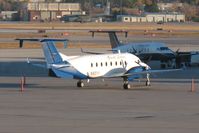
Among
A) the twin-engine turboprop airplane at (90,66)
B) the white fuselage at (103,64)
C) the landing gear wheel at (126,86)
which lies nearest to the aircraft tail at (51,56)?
the twin-engine turboprop airplane at (90,66)

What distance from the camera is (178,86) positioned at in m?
43.6

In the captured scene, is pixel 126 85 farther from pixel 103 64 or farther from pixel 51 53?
pixel 51 53

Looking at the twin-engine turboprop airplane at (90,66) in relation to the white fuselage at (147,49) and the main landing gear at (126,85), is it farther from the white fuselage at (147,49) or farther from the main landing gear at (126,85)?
the white fuselage at (147,49)

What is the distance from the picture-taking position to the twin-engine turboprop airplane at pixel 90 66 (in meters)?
40.1

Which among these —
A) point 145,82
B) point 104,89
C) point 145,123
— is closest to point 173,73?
point 145,82

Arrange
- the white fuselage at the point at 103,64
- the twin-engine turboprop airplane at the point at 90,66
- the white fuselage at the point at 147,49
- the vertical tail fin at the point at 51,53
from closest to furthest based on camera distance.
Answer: the twin-engine turboprop airplane at the point at 90,66 < the vertical tail fin at the point at 51,53 < the white fuselage at the point at 103,64 < the white fuselage at the point at 147,49

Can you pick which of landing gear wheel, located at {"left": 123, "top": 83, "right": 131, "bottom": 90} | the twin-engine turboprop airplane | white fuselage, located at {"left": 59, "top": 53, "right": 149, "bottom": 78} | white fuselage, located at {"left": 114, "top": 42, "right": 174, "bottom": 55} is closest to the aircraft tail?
the twin-engine turboprop airplane

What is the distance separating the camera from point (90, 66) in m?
41.3

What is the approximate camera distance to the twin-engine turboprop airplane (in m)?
40.1

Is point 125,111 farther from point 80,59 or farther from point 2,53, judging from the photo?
point 2,53

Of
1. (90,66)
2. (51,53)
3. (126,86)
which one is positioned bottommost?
(126,86)

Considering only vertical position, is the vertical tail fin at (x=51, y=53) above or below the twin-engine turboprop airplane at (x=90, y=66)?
above

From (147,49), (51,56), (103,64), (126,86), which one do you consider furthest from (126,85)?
(147,49)

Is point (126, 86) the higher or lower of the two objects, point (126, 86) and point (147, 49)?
the higher
